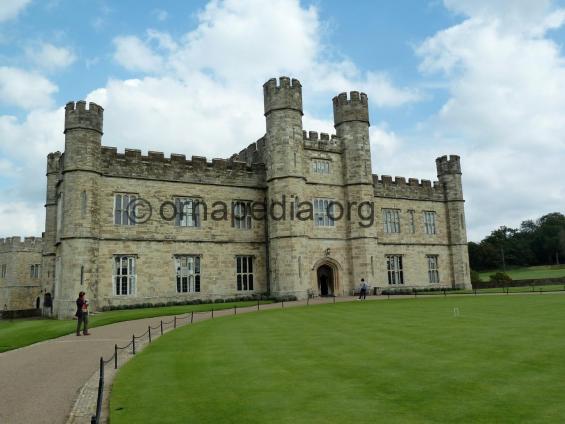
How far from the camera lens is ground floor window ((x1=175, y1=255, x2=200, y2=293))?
28.7 meters

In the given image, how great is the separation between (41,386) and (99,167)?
19.5m

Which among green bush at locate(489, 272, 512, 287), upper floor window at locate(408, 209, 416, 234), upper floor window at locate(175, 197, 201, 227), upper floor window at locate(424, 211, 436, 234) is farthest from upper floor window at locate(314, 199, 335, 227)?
green bush at locate(489, 272, 512, 287)

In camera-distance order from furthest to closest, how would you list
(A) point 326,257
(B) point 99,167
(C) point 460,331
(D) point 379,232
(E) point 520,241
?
(E) point 520,241, (D) point 379,232, (A) point 326,257, (B) point 99,167, (C) point 460,331

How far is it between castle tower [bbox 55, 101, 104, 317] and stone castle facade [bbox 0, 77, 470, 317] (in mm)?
57

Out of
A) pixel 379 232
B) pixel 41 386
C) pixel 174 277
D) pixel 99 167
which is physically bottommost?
pixel 41 386

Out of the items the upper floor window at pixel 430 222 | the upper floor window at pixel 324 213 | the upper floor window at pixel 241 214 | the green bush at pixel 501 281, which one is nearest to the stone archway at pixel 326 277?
the upper floor window at pixel 324 213

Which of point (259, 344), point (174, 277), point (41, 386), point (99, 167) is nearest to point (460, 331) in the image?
point (259, 344)

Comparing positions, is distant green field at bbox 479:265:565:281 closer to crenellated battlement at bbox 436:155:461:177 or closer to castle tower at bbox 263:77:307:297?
crenellated battlement at bbox 436:155:461:177

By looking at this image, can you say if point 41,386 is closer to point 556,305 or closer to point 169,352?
point 169,352

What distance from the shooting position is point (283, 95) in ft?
102

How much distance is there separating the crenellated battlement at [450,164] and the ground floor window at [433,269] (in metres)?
7.50

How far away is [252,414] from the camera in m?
6.65

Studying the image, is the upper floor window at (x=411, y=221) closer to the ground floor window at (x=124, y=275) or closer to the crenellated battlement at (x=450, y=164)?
the crenellated battlement at (x=450, y=164)

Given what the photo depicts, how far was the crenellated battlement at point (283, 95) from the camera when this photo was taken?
3114 centimetres
